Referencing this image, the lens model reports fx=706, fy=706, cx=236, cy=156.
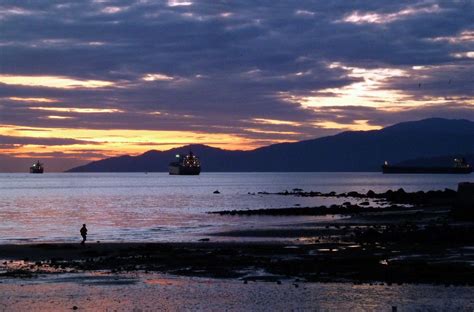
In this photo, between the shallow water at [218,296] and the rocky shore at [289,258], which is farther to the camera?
the rocky shore at [289,258]

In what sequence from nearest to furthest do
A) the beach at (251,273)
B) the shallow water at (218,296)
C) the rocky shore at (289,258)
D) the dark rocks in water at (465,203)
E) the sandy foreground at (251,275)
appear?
1. the shallow water at (218,296)
2. the sandy foreground at (251,275)
3. the beach at (251,273)
4. the rocky shore at (289,258)
5. the dark rocks in water at (465,203)

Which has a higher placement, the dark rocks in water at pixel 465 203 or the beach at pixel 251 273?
the dark rocks in water at pixel 465 203

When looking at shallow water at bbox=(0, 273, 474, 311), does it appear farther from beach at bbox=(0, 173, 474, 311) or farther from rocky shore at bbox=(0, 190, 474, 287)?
rocky shore at bbox=(0, 190, 474, 287)

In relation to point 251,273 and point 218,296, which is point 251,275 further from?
point 218,296

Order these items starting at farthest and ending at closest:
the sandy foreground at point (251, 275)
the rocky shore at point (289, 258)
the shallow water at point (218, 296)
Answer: the rocky shore at point (289, 258)
the sandy foreground at point (251, 275)
the shallow water at point (218, 296)

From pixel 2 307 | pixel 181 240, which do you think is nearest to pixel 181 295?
pixel 2 307

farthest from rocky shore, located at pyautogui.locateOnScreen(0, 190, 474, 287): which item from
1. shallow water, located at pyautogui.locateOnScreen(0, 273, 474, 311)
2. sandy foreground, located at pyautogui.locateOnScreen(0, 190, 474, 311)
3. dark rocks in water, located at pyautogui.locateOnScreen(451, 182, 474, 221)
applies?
dark rocks in water, located at pyautogui.locateOnScreen(451, 182, 474, 221)

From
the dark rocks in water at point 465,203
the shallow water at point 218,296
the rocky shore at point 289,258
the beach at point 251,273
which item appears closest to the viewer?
the shallow water at point 218,296

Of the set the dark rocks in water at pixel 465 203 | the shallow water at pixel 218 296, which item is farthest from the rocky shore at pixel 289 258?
the dark rocks in water at pixel 465 203

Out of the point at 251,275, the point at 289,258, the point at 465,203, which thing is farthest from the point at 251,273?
the point at 465,203

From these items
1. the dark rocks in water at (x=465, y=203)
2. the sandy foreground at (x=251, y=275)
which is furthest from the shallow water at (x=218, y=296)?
the dark rocks in water at (x=465, y=203)

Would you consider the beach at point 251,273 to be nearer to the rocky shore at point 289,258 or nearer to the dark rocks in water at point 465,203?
the rocky shore at point 289,258

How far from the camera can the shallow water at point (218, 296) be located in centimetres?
2350

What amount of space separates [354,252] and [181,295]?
43.9 feet
